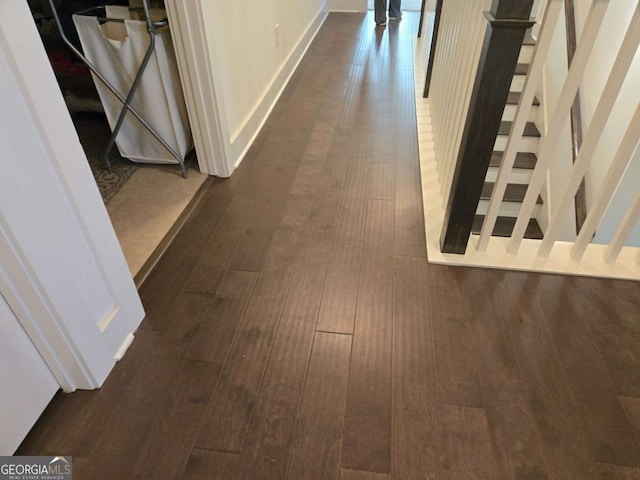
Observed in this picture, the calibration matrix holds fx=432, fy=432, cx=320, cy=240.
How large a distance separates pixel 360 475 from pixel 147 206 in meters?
1.48

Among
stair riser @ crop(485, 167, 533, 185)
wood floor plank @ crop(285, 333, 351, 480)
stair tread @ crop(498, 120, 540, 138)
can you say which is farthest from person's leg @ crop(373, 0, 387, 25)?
wood floor plank @ crop(285, 333, 351, 480)

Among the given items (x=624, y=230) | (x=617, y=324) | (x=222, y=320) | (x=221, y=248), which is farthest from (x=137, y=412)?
(x=624, y=230)

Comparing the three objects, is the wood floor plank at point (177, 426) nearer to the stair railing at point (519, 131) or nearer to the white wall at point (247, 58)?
the stair railing at point (519, 131)

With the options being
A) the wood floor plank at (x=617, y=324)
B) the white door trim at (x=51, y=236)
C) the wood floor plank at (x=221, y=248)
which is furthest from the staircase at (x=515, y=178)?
the white door trim at (x=51, y=236)

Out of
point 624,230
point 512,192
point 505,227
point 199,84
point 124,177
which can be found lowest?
point 505,227

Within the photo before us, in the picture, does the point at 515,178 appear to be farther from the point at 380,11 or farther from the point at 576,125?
the point at 380,11

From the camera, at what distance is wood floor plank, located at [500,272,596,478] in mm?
1117

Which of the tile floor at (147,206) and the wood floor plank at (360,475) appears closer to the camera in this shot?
the wood floor plank at (360,475)

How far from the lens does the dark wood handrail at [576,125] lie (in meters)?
2.60

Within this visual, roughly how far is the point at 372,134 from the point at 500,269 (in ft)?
4.34

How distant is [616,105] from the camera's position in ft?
8.17

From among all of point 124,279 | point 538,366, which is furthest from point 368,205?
point 124,279

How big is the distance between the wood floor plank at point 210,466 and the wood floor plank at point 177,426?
0.02 metres

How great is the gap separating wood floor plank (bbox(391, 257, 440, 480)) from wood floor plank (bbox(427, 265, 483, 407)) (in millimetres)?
25
